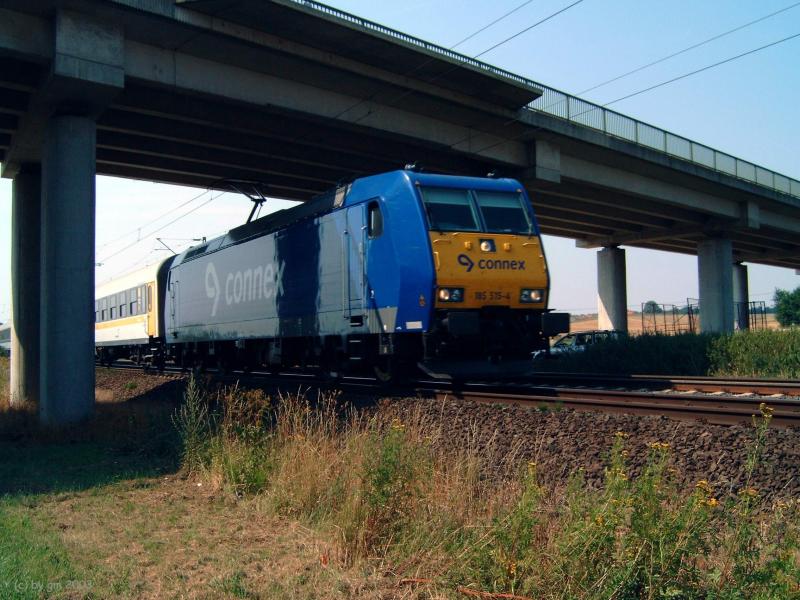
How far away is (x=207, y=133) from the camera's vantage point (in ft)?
61.6

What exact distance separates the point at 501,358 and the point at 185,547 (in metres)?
7.93

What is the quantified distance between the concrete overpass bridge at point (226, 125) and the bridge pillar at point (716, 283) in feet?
21.6

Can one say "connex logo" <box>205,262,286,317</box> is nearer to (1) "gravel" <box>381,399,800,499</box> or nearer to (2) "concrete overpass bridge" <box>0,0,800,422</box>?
(2) "concrete overpass bridge" <box>0,0,800,422</box>

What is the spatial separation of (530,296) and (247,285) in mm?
7899

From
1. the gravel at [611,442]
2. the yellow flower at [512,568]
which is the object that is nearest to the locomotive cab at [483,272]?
the gravel at [611,442]

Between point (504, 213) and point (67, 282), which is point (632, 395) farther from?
point (67, 282)

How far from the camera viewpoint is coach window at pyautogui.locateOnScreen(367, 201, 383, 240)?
12.6 m

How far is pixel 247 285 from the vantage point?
18.1 m

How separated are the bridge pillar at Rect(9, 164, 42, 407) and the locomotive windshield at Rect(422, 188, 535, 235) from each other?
38.2 ft

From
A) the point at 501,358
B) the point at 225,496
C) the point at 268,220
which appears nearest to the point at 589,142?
the point at 268,220

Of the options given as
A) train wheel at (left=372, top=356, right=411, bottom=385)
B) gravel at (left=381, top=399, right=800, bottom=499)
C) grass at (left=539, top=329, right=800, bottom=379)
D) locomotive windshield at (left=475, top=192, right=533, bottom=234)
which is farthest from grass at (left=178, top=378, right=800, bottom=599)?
grass at (left=539, top=329, right=800, bottom=379)

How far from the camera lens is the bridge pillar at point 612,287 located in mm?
42250

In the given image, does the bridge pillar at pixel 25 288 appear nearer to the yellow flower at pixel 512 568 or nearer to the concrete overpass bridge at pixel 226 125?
the concrete overpass bridge at pixel 226 125

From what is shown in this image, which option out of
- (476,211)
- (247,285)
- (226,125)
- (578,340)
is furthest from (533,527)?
(578,340)
